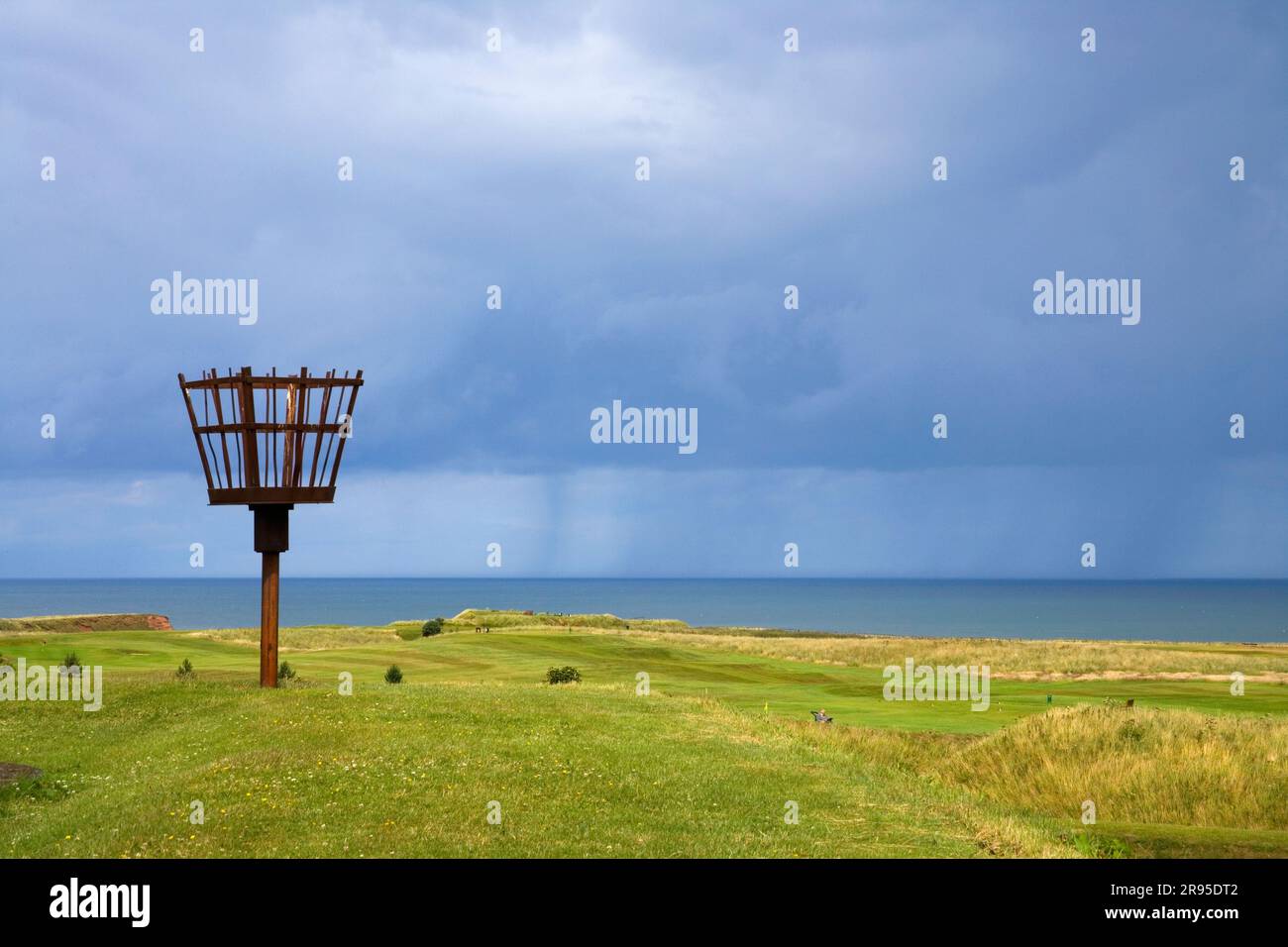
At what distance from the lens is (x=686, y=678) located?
154 ft

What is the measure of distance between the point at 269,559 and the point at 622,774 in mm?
13295

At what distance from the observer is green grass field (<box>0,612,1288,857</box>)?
13445mm

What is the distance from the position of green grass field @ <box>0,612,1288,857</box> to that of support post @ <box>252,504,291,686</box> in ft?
2.98

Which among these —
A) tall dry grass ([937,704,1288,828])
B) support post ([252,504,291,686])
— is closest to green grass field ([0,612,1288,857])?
tall dry grass ([937,704,1288,828])

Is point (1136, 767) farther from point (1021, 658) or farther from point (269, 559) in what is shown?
point (1021, 658)

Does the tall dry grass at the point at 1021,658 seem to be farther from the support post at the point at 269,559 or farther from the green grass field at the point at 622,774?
the support post at the point at 269,559

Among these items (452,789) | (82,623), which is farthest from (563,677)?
(82,623)

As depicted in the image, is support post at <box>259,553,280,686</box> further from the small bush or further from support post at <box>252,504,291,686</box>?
the small bush

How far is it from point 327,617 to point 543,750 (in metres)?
179

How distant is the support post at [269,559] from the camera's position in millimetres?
26141

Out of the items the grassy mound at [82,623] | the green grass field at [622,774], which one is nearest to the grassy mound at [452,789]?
the green grass field at [622,774]

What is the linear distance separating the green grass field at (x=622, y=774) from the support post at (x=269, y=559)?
910 mm
